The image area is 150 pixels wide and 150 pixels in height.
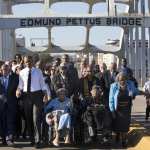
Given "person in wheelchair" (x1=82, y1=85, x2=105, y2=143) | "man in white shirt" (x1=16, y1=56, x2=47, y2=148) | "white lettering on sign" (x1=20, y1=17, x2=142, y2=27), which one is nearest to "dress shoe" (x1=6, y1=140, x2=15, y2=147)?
"man in white shirt" (x1=16, y1=56, x2=47, y2=148)

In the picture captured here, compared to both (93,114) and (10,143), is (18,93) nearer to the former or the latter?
(10,143)

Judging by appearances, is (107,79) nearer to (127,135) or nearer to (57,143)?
(127,135)

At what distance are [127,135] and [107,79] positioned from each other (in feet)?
4.79

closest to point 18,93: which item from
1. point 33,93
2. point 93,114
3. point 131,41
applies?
point 33,93

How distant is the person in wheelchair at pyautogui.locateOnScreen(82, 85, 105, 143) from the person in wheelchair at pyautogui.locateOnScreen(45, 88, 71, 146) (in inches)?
14.8

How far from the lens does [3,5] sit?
4119 centimetres

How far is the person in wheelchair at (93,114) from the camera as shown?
13867mm

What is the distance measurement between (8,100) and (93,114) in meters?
1.90

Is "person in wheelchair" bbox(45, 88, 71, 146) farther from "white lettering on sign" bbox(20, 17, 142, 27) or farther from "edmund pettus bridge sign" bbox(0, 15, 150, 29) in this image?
"edmund pettus bridge sign" bbox(0, 15, 150, 29)

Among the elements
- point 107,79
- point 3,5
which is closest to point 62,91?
point 107,79

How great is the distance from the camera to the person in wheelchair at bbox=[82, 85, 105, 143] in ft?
Answer: 45.5

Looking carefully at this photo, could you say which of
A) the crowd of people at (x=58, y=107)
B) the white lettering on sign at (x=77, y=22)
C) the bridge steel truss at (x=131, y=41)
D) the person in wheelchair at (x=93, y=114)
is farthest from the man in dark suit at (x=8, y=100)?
the bridge steel truss at (x=131, y=41)

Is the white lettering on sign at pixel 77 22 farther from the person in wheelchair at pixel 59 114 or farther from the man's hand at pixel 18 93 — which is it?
the man's hand at pixel 18 93

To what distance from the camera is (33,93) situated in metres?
14.0
